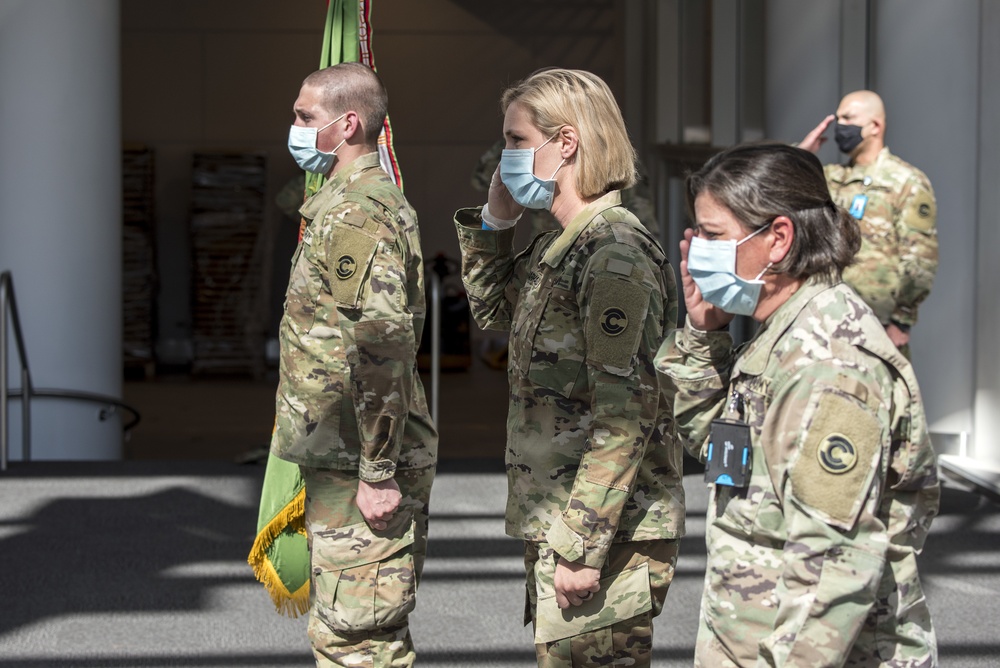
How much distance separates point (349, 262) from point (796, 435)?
132 centimetres

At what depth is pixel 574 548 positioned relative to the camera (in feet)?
7.28

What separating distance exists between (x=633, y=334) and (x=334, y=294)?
2.64 feet

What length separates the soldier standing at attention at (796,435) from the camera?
163 cm

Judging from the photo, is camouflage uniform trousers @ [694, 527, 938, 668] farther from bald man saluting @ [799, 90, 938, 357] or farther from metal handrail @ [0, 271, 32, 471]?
metal handrail @ [0, 271, 32, 471]

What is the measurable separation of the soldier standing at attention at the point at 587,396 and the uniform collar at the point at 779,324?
1.37ft

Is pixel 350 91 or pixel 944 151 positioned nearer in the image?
pixel 350 91

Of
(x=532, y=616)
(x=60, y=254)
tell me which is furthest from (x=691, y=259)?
(x=60, y=254)

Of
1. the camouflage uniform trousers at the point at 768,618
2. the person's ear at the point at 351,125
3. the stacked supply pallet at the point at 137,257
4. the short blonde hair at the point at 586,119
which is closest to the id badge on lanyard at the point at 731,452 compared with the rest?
the camouflage uniform trousers at the point at 768,618

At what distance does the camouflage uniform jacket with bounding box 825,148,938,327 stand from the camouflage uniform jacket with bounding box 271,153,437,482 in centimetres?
326

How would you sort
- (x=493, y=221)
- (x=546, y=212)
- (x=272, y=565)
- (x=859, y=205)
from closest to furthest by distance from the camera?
(x=493, y=221), (x=272, y=565), (x=859, y=205), (x=546, y=212)

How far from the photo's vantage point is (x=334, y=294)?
9.00 feet

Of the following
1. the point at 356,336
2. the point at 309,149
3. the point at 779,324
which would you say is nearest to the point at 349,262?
the point at 356,336

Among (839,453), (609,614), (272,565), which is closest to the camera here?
(839,453)

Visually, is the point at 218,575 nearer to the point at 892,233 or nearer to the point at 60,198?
the point at 60,198
